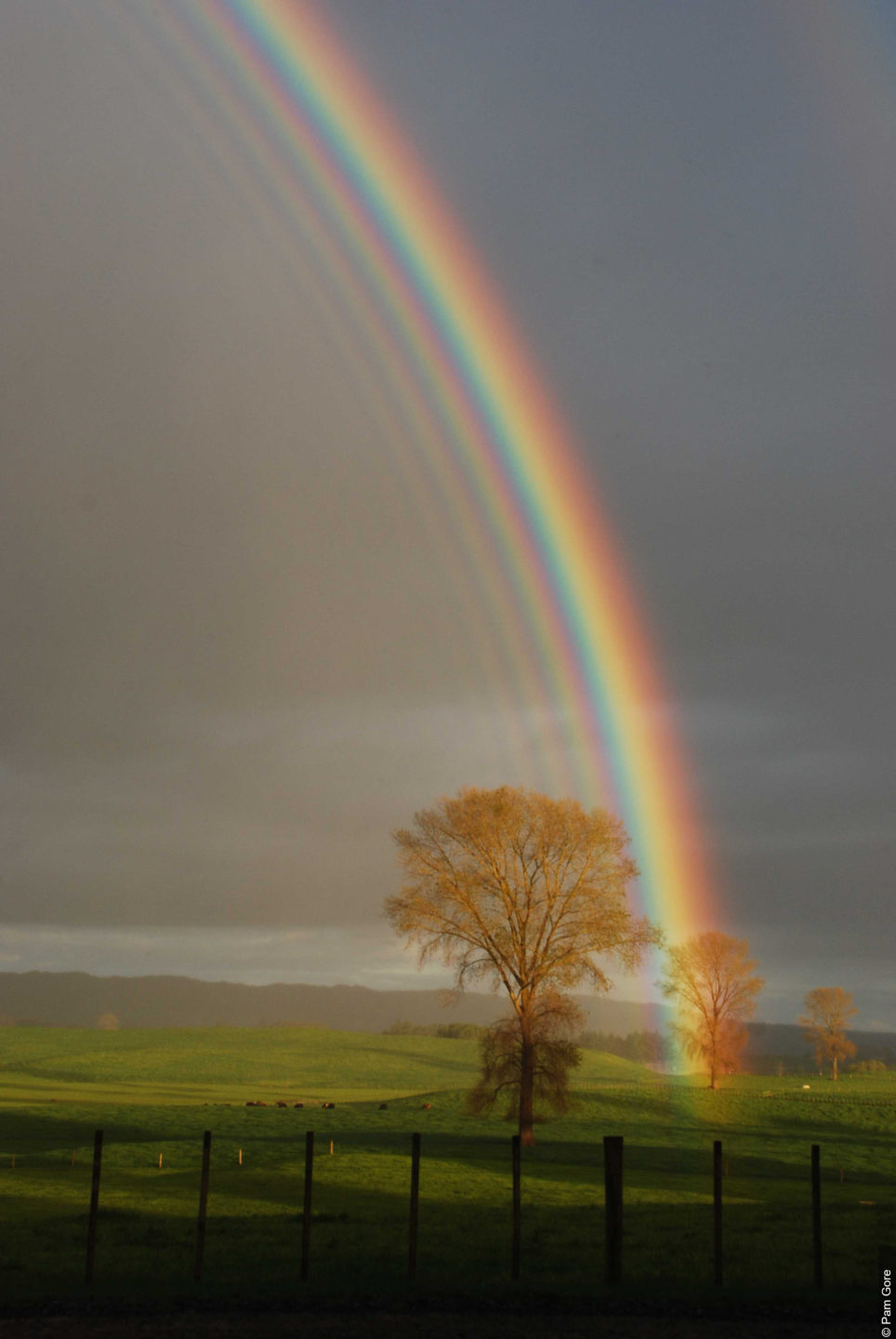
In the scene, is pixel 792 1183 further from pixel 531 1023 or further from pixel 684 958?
pixel 684 958

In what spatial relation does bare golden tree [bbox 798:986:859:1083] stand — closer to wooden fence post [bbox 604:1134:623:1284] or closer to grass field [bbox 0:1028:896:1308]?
grass field [bbox 0:1028:896:1308]

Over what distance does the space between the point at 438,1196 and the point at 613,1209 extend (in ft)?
46.0

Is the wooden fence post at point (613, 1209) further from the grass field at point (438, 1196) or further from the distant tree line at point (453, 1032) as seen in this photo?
the distant tree line at point (453, 1032)

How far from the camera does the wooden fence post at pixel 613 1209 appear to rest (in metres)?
16.0

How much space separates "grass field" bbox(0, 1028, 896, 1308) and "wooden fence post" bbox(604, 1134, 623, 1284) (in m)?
0.36

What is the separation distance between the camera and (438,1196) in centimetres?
2894

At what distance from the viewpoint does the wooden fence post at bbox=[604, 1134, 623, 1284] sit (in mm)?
16031

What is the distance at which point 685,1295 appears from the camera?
50.5 feet

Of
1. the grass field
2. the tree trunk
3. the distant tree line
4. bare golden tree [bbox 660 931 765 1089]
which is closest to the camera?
the grass field

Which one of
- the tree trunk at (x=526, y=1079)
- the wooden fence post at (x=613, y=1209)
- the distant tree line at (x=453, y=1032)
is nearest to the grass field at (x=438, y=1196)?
the wooden fence post at (x=613, y=1209)

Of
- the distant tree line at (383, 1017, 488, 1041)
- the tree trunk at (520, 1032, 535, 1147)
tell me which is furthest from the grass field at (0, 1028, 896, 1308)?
the distant tree line at (383, 1017, 488, 1041)

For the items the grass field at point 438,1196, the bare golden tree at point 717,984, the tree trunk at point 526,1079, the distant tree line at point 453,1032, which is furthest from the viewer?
the distant tree line at point 453,1032

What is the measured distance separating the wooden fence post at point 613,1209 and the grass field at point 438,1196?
1.18 feet

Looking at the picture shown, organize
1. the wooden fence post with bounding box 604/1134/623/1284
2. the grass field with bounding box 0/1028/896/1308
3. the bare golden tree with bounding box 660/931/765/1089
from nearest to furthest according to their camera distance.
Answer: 1. the wooden fence post with bounding box 604/1134/623/1284
2. the grass field with bounding box 0/1028/896/1308
3. the bare golden tree with bounding box 660/931/765/1089
